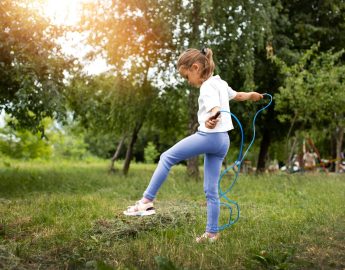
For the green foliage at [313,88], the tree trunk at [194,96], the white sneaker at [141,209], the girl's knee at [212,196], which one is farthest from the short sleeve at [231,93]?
the green foliage at [313,88]

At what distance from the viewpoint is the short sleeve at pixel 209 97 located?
425 centimetres

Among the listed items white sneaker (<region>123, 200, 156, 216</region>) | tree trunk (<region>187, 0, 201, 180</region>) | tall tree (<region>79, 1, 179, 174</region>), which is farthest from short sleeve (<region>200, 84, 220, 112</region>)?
tall tree (<region>79, 1, 179, 174</region>)

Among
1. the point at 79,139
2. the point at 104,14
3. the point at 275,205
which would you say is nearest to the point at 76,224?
the point at 275,205

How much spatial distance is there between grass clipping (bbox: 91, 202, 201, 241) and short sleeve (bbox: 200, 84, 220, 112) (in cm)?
162

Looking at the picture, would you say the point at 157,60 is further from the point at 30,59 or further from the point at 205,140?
the point at 205,140

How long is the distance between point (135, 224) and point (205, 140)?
143 centimetres

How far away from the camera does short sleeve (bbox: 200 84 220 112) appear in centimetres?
425

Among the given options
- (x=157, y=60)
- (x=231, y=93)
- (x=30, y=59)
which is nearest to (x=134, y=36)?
(x=157, y=60)

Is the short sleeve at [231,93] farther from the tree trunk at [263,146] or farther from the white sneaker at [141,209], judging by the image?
the tree trunk at [263,146]

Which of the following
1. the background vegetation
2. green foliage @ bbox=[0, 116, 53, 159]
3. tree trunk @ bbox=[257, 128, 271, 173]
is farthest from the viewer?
green foliage @ bbox=[0, 116, 53, 159]

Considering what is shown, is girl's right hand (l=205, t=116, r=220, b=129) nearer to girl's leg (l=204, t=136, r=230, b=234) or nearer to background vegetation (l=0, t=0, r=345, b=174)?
girl's leg (l=204, t=136, r=230, b=234)

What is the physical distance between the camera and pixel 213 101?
4.25m

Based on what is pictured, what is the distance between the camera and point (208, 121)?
4168 mm

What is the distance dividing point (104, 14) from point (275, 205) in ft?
26.4
